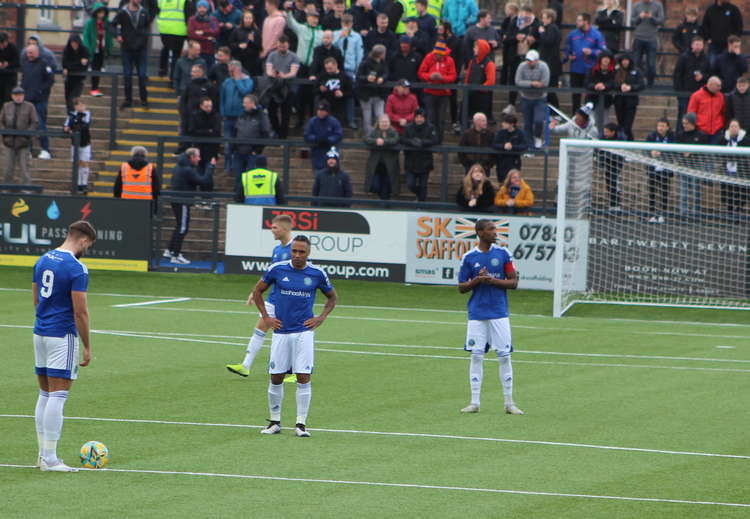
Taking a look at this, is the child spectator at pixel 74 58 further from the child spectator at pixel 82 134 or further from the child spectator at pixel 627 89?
the child spectator at pixel 627 89

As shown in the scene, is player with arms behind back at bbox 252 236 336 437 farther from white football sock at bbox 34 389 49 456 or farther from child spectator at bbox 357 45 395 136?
child spectator at bbox 357 45 395 136

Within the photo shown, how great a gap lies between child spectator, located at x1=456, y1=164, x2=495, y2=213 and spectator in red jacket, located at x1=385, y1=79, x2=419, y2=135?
305 centimetres

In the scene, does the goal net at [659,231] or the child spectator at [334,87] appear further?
the child spectator at [334,87]

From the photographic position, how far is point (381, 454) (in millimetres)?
12641

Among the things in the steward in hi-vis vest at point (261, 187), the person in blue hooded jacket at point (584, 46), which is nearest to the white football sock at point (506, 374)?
the steward in hi-vis vest at point (261, 187)

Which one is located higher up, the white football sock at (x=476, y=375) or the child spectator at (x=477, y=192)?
the child spectator at (x=477, y=192)

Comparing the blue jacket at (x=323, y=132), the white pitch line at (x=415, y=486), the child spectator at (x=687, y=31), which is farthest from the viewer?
the child spectator at (x=687, y=31)

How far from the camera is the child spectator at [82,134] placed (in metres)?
31.4

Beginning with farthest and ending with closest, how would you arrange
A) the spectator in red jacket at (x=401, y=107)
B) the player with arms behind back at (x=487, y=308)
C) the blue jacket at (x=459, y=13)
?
the blue jacket at (x=459, y=13) → the spectator in red jacket at (x=401, y=107) → the player with arms behind back at (x=487, y=308)

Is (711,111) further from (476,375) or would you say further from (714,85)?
(476,375)

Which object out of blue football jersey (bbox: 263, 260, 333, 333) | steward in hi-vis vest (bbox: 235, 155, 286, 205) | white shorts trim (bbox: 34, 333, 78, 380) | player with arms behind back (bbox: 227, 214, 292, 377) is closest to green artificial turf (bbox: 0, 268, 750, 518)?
player with arms behind back (bbox: 227, 214, 292, 377)

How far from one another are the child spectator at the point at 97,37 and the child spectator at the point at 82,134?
2.57m

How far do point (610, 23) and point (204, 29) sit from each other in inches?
364

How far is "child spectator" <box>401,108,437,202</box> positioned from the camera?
94.8ft
